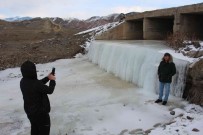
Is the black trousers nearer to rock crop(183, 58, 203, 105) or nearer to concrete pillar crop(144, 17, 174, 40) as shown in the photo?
rock crop(183, 58, 203, 105)

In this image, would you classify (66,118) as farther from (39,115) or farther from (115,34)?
(115,34)

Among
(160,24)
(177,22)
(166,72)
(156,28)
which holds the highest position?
(177,22)

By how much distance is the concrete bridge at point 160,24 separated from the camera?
13812 millimetres

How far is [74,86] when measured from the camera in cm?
1184

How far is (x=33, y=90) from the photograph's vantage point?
16.4 feet

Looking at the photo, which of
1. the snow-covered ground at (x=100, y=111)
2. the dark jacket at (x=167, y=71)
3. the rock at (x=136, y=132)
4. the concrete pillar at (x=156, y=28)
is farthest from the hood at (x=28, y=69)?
the concrete pillar at (x=156, y=28)

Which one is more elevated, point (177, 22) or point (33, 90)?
point (177, 22)

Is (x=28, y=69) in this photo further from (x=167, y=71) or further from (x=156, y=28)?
(x=156, y=28)

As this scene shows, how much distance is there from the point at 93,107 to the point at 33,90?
13.4 feet

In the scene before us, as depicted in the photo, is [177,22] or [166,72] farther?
[177,22]

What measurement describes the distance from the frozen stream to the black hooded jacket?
2243 mm

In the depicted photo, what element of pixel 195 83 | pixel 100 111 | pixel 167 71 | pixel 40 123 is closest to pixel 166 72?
pixel 167 71

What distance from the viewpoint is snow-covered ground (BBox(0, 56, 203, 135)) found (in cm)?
715

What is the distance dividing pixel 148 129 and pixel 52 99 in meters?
4.04
